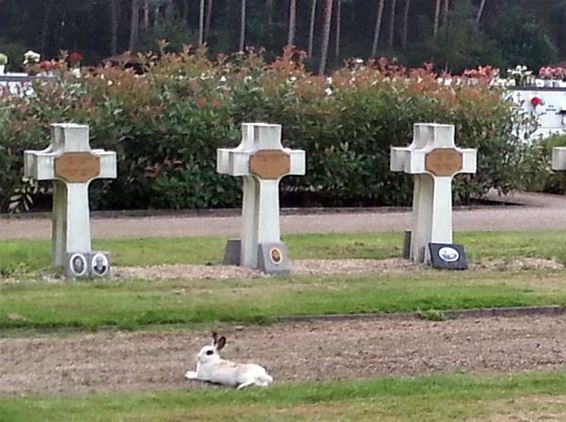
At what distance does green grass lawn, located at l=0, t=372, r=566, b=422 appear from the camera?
7.42m

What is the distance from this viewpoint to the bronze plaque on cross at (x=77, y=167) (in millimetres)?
12406

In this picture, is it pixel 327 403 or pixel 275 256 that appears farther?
pixel 275 256

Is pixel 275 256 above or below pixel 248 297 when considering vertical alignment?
above

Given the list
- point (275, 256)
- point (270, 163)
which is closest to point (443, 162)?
point (270, 163)

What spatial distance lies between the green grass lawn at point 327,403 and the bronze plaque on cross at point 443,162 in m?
5.47

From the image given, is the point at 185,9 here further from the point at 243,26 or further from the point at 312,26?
the point at 312,26

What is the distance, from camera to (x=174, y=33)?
52625 mm

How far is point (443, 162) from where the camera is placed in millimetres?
13820

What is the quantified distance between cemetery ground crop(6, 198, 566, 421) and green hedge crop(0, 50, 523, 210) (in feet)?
16.1

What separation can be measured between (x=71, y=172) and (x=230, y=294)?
188cm

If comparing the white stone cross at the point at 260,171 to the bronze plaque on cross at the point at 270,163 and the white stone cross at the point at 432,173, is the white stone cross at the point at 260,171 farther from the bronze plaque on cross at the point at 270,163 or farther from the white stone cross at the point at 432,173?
the white stone cross at the point at 432,173

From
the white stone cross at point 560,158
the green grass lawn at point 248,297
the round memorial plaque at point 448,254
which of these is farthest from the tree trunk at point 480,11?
the green grass lawn at point 248,297

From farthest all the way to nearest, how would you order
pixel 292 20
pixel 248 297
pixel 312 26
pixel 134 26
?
1. pixel 312 26
2. pixel 292 20
3. pixel 134 26
4. pixel 248 297

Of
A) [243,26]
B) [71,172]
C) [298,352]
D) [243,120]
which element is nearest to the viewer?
[298,352]
